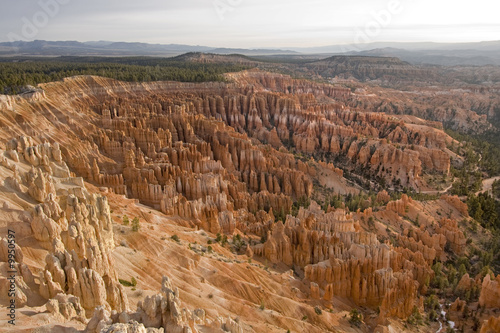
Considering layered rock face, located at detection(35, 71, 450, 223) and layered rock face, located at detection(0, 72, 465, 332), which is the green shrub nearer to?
layered rock face, located at detection(0, 72, 465, 332)

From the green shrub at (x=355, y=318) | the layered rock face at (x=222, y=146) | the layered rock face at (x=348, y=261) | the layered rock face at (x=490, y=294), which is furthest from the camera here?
the layered rock face at (x=222, y=146)

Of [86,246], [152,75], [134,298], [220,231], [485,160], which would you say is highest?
[152,75]

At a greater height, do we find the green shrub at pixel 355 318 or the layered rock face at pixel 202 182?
the layered rock face at pixel 202 182

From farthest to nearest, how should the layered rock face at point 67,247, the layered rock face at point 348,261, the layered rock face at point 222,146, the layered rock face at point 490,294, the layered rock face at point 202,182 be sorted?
the layered rock face at point 222,146, the layered rock face at point 490,294, the layered rock face at point 348,261, the layered rock face at point 202,182, the layered rock face at point 67,247

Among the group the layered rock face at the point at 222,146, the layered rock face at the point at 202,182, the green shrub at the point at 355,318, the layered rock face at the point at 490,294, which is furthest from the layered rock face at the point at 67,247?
the layered rock face at the point at 490,294

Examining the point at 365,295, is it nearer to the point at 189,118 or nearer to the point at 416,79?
the point at 189,118

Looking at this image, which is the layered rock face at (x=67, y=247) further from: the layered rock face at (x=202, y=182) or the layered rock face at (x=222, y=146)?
the layered rock face at (x=222, y=146)

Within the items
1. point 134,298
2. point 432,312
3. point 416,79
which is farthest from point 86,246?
point 416,79

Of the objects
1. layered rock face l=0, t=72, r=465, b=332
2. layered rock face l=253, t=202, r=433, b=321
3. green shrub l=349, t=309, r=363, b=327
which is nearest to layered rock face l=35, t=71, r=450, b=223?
layered rock face l=0, t=72, r=465, b=332
